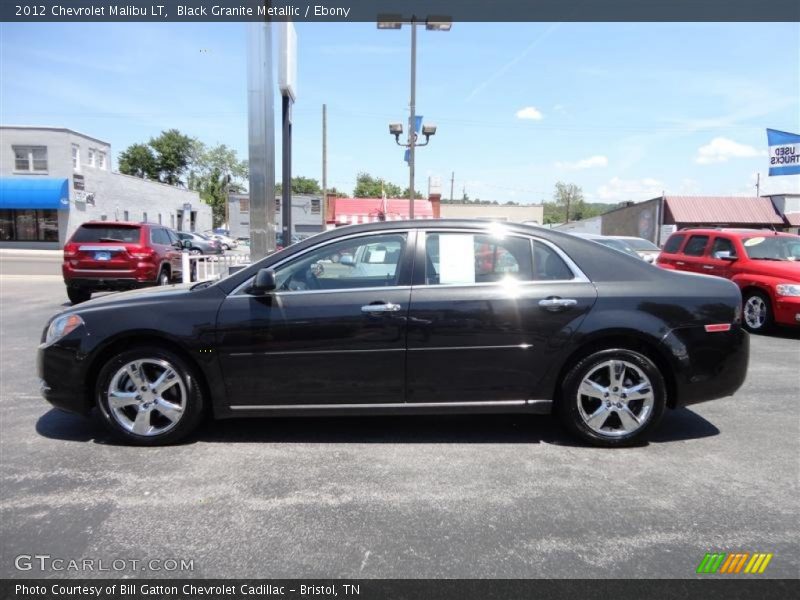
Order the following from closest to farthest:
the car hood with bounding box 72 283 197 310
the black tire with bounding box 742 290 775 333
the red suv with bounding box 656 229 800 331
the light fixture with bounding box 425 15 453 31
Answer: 1. the car hood with bounding box 72 283 197 310
2. the red suv with bounding box 656 229 800 331
3. the black tire with bounding box 742 290 775 333
4. the light fixture with bounding box 425 15 453 31

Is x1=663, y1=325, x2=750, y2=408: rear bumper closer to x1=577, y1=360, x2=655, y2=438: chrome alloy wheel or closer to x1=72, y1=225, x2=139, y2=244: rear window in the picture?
x1=577, y1=360, x2=655, y2=438: chrome alloy wheel

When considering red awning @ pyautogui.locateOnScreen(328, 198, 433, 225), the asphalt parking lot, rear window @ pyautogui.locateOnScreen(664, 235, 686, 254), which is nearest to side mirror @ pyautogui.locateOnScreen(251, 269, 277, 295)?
the asphalt parking lot

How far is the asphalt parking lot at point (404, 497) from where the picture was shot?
2666mm

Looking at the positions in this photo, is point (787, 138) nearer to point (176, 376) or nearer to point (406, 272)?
point (406, 272)

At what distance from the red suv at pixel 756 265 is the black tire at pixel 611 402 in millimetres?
5812

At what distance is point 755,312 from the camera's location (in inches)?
346

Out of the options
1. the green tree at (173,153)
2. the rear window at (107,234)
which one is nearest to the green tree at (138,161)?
the green tree at (173,153)

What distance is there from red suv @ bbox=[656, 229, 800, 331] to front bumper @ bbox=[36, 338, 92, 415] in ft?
30.0

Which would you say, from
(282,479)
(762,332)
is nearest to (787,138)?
(762,332)

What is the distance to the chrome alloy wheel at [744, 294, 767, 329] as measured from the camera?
865 centimetres

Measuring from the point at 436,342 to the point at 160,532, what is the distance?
6.64ft

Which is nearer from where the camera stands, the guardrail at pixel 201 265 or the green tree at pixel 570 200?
the guardrail at pixel 201 265
